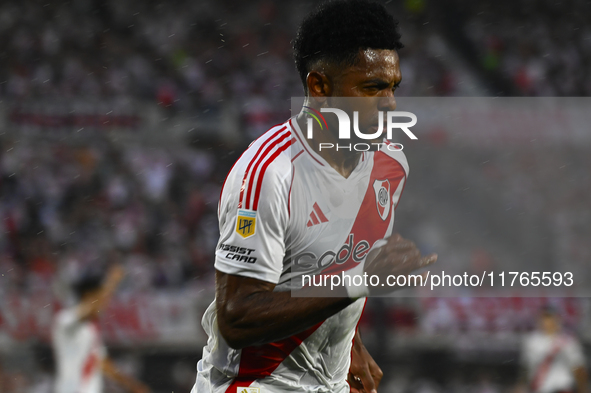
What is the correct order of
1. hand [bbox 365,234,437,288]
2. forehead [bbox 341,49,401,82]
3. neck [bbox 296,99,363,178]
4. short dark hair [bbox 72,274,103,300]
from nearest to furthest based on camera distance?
hand [bbox 365,234,437,288]
forehead [bbox 341,49,401,82]
neck [bbox 296,99,363,178]
short dark hair [bbox 72,274,103,300]

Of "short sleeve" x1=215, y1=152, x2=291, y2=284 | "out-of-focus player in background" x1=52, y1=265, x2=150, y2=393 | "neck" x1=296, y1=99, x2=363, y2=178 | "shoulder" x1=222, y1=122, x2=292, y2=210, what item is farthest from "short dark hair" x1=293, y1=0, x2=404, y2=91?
"out-of-focus player in background" x1=52, y1=265, x2=150, y2=393

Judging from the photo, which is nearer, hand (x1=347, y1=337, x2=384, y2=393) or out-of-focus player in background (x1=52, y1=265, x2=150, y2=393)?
hand (x1=347, y1=337, x2=384, y2=393)

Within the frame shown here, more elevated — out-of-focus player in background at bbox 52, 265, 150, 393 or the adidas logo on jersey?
the adidas logo on jersey

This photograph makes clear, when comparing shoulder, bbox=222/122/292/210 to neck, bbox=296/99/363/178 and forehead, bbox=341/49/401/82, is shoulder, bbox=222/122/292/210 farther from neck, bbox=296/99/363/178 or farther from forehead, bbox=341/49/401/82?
forehead, bbox=341/49/401/82

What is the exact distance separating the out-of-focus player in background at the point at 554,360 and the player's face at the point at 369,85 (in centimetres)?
686

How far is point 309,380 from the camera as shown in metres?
2.59

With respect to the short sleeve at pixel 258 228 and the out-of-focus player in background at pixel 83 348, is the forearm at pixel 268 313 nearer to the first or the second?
the short sleeve at pixel 258 228

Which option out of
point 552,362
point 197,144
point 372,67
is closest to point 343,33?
point 372,67

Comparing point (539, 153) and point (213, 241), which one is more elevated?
point (539, 153)

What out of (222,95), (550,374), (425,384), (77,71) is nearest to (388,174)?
(550,374)

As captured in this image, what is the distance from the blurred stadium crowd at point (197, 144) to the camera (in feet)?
32.5

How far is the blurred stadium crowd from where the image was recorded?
9914 millimetres

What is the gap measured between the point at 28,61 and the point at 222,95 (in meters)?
4.23

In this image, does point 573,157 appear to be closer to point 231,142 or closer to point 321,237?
point 231,142
